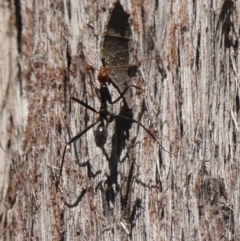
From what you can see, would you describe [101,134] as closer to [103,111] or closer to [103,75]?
[103,111]

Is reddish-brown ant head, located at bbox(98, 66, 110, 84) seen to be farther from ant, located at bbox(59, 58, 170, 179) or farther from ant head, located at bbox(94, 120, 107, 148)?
ant head, located at bbox(94, 120, 107, 148)

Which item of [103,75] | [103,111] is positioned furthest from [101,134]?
[103,75]

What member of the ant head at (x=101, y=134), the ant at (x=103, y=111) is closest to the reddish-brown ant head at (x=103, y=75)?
the ant at (x=103, y=111)

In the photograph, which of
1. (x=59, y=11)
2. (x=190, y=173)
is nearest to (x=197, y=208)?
(x=190, y=173)

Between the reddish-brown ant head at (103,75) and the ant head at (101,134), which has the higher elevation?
the reddish-brown ant head at (103,75)

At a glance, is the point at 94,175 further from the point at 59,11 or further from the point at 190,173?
the point at 59,11

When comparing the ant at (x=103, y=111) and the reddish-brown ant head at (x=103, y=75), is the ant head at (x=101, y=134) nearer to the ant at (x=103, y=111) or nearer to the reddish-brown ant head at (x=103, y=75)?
the ant at (x=103, y=111)
